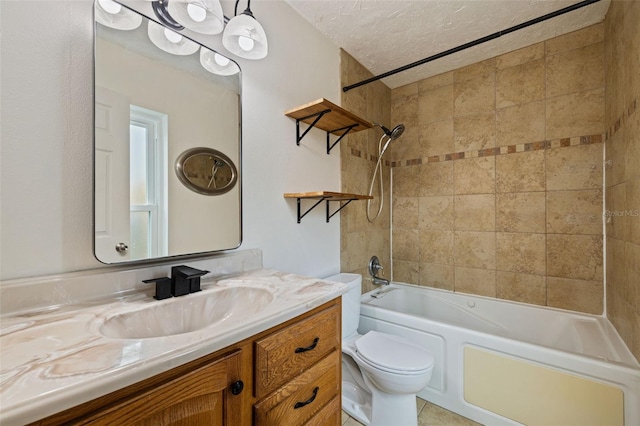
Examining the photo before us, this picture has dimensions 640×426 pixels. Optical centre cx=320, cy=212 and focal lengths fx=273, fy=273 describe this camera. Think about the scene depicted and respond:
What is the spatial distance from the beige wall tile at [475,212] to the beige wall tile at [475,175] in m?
0.06

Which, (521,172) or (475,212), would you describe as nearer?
(521,172)

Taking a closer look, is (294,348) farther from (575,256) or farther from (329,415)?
(575,256)

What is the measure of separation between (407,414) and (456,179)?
1.79 meters

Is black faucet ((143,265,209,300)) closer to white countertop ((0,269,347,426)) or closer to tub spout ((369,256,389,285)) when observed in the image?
white countertop ((0,269,347,426))

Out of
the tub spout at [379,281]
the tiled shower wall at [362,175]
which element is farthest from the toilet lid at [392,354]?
the tub spout at [379,281]

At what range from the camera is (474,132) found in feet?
7.45

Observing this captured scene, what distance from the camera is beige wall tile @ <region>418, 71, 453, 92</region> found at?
2.40 metres

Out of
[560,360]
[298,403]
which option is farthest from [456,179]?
[298,403]

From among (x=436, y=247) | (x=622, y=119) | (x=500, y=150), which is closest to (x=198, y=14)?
(x=622, y=119)

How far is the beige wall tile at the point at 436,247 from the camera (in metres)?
2.39

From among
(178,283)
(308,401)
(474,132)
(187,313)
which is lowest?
(308,401)

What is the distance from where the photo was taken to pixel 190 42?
1.14 meters

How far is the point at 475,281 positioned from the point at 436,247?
0.40m

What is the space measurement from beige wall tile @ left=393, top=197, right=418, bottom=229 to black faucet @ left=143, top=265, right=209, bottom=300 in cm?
208
